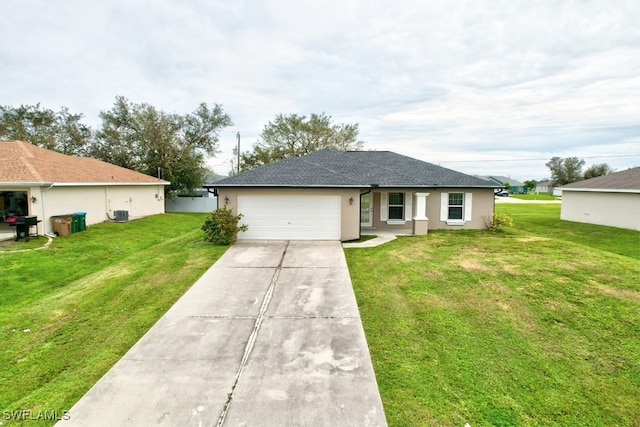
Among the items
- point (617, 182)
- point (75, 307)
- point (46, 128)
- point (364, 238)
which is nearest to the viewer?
point (75, 307)

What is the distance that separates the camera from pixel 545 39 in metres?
13.4

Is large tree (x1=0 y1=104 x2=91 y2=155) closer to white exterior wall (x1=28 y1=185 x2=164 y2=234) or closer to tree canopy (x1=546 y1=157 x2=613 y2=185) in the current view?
white exterior wall (x1=28 y1=185 x2=164 y2=234)

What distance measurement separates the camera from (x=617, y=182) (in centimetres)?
1938

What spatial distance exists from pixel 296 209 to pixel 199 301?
22.0 feet

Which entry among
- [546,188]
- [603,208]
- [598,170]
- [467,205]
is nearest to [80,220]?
[467,205]

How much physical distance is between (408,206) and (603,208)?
1272 cm

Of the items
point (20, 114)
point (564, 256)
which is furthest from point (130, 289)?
point (20, 114)

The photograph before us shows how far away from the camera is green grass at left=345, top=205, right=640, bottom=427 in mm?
3891

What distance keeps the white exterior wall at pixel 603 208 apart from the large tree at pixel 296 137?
22.9 m

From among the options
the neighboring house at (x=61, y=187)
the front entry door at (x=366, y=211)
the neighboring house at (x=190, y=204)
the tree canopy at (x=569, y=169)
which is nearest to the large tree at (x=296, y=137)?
the neighboring house at (x=190, y=204)

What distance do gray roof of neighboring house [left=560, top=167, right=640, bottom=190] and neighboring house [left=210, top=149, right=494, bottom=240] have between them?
860cm

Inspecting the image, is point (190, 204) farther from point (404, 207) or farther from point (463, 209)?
point (463, 209)

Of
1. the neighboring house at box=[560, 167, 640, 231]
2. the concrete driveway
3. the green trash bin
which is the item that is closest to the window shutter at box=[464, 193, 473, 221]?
the neighboring house at box=[560, 167, 640, 231]

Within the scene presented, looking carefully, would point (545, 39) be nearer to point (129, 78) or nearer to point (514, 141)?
point (129, 78)
